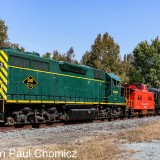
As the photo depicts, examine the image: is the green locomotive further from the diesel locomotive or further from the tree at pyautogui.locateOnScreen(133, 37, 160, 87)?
the tree at pyautogui.locateOnScreen(133, 37, 160, 87)

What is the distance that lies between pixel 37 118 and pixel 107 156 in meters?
9.71

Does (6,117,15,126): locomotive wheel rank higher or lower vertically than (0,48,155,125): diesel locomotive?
lower

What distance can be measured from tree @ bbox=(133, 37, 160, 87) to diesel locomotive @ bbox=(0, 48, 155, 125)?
44750 millimetres

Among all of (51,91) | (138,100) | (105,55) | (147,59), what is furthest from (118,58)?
(51,91)

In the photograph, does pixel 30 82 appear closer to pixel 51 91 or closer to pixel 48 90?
pixel 48 90

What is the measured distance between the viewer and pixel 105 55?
2299 inches

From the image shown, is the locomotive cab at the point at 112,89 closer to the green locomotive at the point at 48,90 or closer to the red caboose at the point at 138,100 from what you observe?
the green locomotive at the point at 48,90

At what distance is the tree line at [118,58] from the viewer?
5709cm

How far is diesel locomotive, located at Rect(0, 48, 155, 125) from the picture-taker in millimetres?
16672

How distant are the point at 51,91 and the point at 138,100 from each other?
46.9 feet

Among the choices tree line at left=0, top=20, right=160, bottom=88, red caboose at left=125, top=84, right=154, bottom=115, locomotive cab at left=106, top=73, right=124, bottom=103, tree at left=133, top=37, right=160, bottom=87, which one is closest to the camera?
locomotive cab at left=106, top=73, right=124, bottom=103

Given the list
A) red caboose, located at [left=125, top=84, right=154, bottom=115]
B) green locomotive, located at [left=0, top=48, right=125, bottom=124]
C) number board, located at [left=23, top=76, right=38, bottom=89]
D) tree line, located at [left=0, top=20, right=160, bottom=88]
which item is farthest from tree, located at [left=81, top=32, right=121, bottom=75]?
number board, located at [left=23, top=76, right=38, bottom=89]

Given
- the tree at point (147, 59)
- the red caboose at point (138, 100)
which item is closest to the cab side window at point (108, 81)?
the red caboose at point (138, 100)

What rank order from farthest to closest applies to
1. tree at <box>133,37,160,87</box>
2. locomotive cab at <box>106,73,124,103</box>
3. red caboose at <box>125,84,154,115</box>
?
1. tree at <box>133,37,160,87</box>
2. red caboose at <box>125,84,154,115</box>
3. locomotive cab at <box>106,73,124,103</box>
